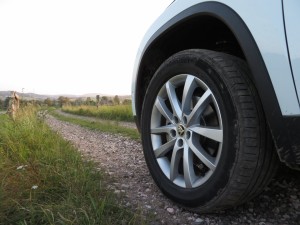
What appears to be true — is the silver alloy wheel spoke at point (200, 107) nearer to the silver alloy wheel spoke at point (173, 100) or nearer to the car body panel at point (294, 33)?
the silver alloy wheel spoke at point (173, 100)

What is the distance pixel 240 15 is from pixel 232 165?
795mm

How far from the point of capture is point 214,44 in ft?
7.92

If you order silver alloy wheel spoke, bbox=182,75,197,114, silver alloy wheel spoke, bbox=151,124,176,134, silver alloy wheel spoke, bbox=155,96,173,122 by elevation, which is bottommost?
silver alloy wheel spoke, bbox=151,124,176,134

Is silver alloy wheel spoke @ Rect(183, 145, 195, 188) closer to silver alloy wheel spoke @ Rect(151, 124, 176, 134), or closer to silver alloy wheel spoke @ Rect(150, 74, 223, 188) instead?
silver alloy wheel spoke @ Rect(150, 74, 223, 188)

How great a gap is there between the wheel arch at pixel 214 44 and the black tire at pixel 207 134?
5.1 inches

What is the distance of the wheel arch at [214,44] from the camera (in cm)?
157

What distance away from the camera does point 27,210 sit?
186cm

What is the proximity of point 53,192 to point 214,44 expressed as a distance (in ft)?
5.20

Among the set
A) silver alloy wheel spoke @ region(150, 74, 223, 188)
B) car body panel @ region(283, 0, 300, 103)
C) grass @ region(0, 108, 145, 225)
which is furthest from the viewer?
silver alloy wheel spoke @ region(150, 74, 223, 188)

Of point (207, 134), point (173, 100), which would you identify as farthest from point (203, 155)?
point (173, 100)

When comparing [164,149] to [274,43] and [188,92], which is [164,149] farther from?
[274,43]

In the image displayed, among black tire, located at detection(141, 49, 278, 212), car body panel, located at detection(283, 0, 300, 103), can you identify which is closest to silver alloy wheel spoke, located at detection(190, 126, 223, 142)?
black tire, located at detection(141, 49, 278, 212)

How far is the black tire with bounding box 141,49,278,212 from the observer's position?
67.6 inches

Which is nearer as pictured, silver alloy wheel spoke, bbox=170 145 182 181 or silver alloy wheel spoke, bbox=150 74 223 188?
silver alloy wheel spoke, bbox=150 74 223 188
